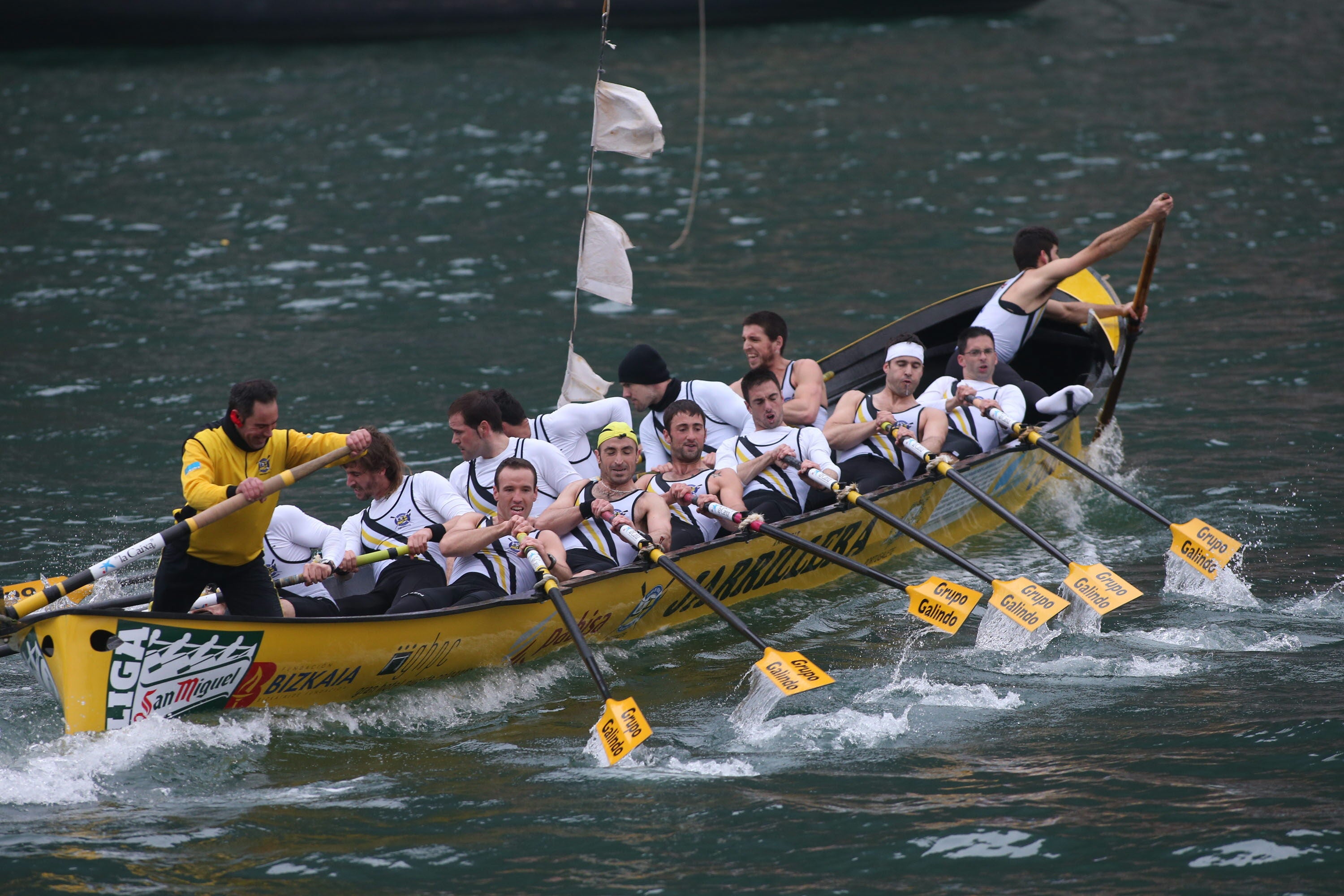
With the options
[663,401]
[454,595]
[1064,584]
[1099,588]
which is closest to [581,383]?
[663,401]

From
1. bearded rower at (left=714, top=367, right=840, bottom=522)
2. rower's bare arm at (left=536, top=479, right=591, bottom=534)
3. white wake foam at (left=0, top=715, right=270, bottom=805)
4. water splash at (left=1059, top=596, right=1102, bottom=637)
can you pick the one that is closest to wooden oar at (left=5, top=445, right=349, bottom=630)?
white wake foam at (left=0, top=715, right=270, bottom=805)

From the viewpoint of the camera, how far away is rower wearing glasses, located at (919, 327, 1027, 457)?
10484 mm

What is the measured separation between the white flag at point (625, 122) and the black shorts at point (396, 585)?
3.36 meters

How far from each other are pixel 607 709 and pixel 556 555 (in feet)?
4.47

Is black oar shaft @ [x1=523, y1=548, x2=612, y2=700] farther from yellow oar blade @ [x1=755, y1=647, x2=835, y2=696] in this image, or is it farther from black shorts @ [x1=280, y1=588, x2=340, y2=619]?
black shorts @ [x1=280, y1=588, x2=340, y2=619]

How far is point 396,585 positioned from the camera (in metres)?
8.54

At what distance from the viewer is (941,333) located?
1289 cm

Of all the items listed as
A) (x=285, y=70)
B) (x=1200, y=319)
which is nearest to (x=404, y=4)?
(x=285, y=70)

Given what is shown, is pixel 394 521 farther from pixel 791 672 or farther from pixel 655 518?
pixel 791 672

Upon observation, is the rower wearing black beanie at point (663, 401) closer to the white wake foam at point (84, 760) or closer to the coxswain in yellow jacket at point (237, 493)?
the coxswain in yellow jacket at point (237, 493)

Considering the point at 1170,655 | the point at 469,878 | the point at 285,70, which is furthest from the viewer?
the point at 285,70

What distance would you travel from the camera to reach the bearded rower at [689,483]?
9.06 meters

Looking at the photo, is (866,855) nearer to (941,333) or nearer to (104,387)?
(941,333)

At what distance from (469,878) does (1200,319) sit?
12.0 meters
